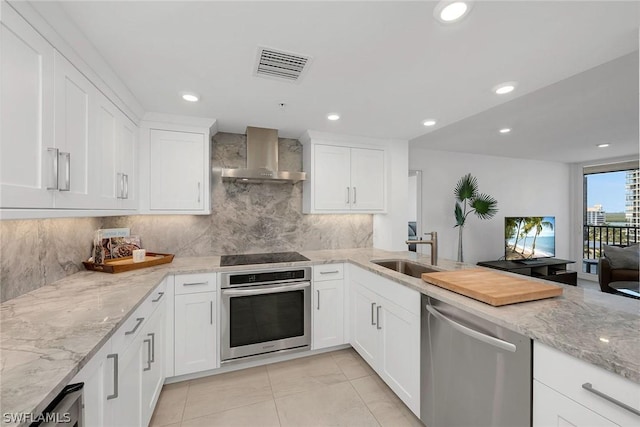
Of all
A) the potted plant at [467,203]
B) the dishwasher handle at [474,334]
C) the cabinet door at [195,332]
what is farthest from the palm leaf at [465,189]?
the cabinet door at [195,332]

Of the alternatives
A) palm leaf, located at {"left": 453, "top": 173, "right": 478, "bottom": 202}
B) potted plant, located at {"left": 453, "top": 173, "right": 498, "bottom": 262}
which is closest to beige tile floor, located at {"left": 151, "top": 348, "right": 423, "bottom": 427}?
potted plant, located at {"left": 453, "top": 173, "right": 498, "bottom": 262}

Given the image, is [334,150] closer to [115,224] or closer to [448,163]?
[115,224]

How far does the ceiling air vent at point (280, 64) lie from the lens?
148 centimetres

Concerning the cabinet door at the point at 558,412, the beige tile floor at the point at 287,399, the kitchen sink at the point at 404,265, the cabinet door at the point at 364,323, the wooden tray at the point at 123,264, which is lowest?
the beige tile floor at the point at 287,399

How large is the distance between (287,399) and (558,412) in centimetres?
166

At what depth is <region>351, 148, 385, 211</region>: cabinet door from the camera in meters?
3.06

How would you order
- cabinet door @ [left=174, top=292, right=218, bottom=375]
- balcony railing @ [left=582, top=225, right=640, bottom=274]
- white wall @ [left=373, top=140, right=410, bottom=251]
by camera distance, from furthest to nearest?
balcony railing @ [left=582, top=225, right=640, bottom=274] → white wall @ [left=373, top=140, right=410, bottom=251] → cabinet door @ [left=174, top=292, right=218, bottom=375]

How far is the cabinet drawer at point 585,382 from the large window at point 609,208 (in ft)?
21.4

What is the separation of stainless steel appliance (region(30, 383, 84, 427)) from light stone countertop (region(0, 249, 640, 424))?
0.16 feet

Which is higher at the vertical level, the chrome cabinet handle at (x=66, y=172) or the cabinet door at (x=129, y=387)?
the chrome cabinet handle at (x=66, y=172)

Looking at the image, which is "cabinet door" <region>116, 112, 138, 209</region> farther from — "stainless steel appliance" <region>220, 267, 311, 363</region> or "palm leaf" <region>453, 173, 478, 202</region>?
"palm leaf" <region>453, 173, 478, 202</region>

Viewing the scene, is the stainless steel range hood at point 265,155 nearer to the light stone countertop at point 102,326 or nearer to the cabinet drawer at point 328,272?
the cabinet drawer at point 328,272

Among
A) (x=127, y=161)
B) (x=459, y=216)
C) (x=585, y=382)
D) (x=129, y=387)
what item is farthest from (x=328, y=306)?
(x=459, y=216)

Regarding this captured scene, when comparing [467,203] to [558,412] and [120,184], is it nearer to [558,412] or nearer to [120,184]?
[558,412]
